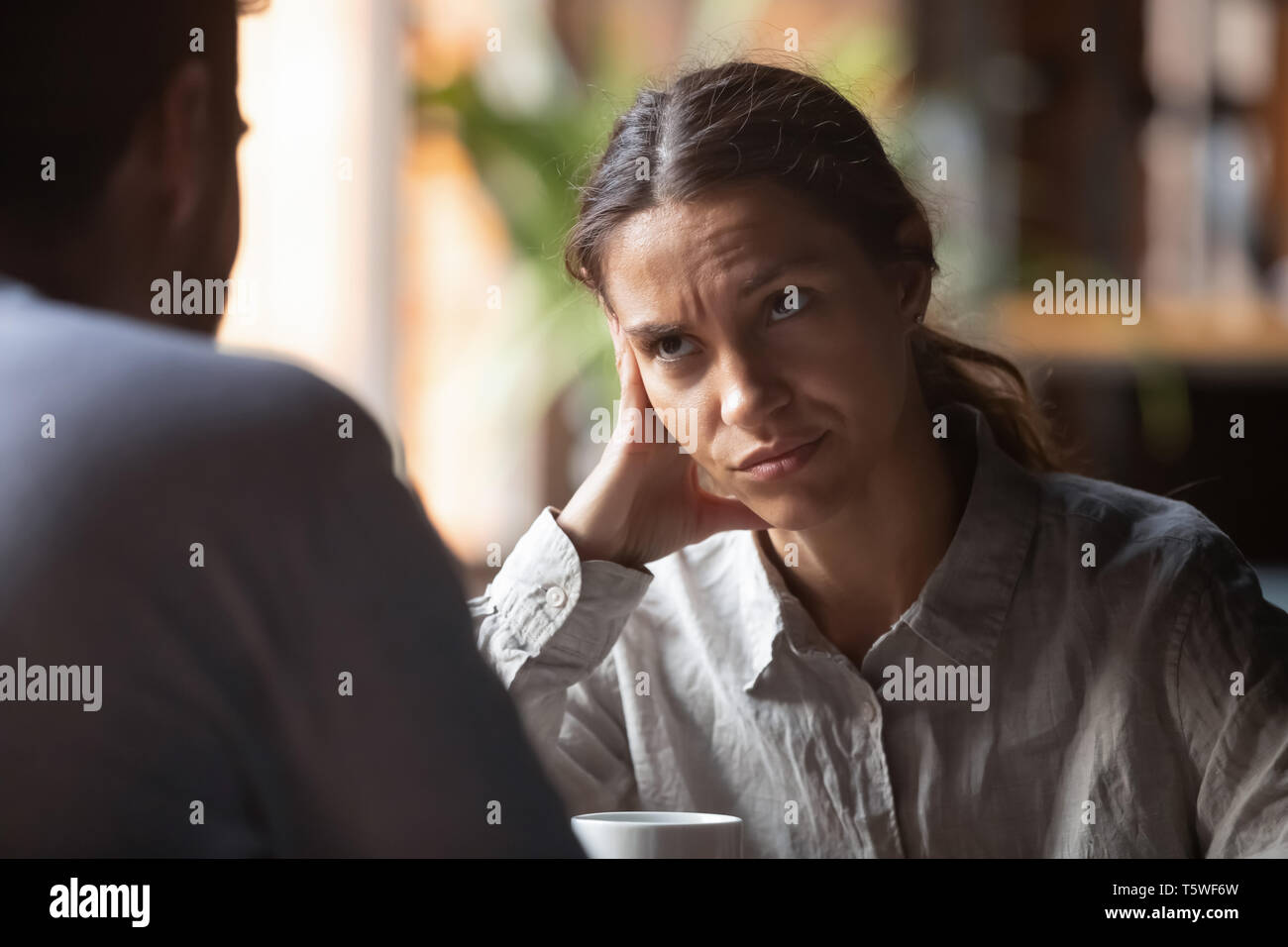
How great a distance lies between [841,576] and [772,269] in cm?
18

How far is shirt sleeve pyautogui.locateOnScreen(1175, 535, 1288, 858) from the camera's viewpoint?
0.67m

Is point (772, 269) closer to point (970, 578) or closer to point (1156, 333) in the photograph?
point (970, 578)

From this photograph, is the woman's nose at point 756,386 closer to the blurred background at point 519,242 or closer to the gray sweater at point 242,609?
the blurred background at point 519,242

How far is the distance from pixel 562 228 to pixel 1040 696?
14.8 inches

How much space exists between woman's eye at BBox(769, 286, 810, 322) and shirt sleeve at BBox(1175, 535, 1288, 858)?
10.3 inches

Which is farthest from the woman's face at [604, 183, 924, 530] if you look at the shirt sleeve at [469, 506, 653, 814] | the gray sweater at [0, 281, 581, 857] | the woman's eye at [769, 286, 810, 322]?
the gray sweater at [0, 281, 581, 857]

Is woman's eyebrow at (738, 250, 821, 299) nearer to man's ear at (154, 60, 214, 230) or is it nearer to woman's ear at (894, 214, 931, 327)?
woman's ear at (894, 214, 931, 327)

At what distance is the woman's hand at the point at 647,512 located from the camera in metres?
0.77

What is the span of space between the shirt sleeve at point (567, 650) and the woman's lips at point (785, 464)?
10 cm

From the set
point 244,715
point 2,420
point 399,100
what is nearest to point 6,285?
point 2,420

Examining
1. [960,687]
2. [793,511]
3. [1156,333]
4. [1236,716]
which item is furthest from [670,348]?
[1156,333]

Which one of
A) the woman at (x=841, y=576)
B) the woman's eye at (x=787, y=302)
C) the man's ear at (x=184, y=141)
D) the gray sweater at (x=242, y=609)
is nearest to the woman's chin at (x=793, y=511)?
the woman at (x=841, y=576)

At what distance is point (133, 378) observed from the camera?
0.54m
